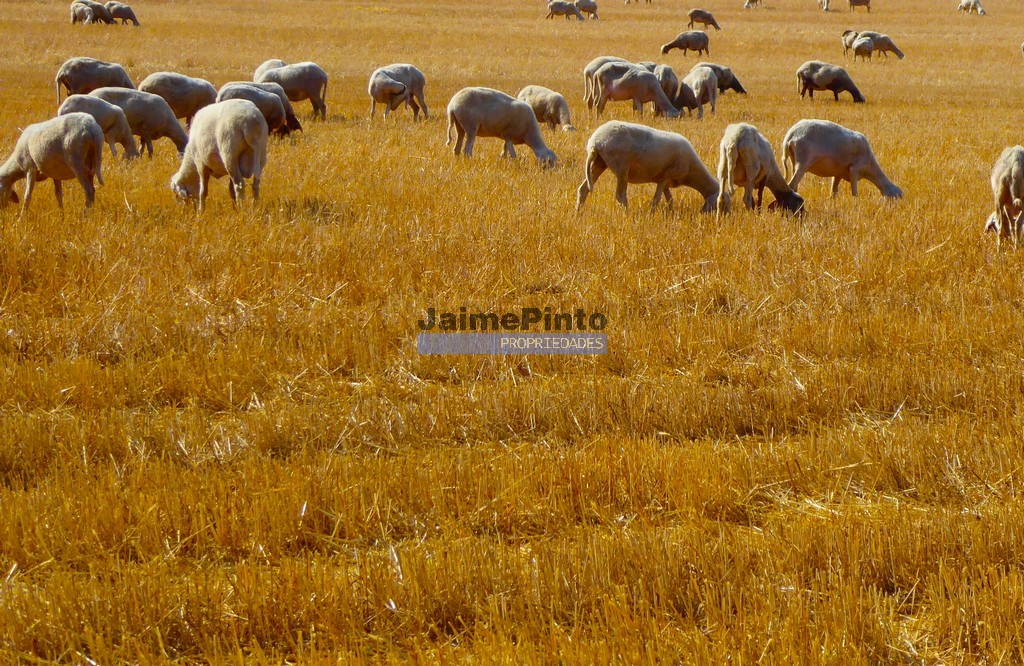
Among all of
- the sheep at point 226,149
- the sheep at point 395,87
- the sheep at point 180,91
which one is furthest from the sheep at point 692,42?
the sheep at point 226,149

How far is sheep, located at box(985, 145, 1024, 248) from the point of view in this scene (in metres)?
8.88

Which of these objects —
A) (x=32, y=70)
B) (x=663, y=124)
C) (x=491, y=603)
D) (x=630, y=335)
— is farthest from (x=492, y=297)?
(x=32, y=70)

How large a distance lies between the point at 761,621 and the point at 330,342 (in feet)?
13.1

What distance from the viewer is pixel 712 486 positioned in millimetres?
4602

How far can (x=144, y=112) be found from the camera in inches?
577

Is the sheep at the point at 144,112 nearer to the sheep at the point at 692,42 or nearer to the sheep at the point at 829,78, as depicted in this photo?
the sheep at the point at 829,78

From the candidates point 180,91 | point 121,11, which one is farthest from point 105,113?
point 121,11

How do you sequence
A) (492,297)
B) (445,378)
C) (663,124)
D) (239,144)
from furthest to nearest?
1. (663,124)
2. (239,144)
3. (492,297)
4. (445,378)

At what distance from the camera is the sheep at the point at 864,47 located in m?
42.7

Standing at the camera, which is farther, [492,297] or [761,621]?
[492,297]

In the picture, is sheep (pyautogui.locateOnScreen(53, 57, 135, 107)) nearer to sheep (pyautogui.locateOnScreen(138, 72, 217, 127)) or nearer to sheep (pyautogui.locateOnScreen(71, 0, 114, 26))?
sheep (pyautogui.locateOnScreen(138, 72, 217, 127))

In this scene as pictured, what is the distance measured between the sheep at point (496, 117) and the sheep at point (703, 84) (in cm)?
1058

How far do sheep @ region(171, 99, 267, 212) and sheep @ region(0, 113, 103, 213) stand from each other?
0.92 m

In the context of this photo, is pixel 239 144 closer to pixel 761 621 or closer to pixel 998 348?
pixel 998 348
